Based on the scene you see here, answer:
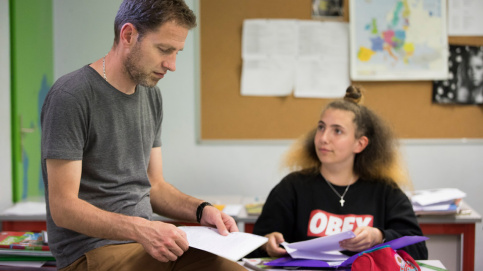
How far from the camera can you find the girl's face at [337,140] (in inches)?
85.8

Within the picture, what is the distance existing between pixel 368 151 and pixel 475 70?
1.30m

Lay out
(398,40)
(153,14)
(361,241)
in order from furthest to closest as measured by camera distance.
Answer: (398,40), (361,241), (153,14)

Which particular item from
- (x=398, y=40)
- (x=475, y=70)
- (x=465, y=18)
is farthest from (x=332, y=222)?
(x=465, y=18)

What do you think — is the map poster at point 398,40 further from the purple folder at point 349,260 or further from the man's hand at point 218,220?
the man's hand at point 218,220

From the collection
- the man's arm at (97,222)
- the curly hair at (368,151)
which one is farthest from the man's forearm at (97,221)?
the curly hair at (368,151)

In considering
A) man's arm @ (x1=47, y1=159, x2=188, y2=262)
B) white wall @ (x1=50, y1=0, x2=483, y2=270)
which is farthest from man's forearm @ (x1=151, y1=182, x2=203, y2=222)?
white wall @ (x1=50, y1=0, x2=483, y2=270)

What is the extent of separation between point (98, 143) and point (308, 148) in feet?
3.50

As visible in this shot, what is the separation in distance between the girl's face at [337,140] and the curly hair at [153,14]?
0.87 m

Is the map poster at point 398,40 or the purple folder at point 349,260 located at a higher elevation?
the map poster at point 398,40

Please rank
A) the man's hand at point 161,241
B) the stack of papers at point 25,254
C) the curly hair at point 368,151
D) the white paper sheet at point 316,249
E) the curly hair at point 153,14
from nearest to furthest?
the man's hand at point 161,241, the curly hair at point 153,14, the white paper sheet at point 316,249, the stack of papers at point 25,254, the curly hair at point 368,151

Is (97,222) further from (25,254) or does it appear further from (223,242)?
(25,254)

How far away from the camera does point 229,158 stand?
3.29m

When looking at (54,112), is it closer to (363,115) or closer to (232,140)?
(363,115)

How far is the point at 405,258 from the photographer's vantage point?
165 cm
